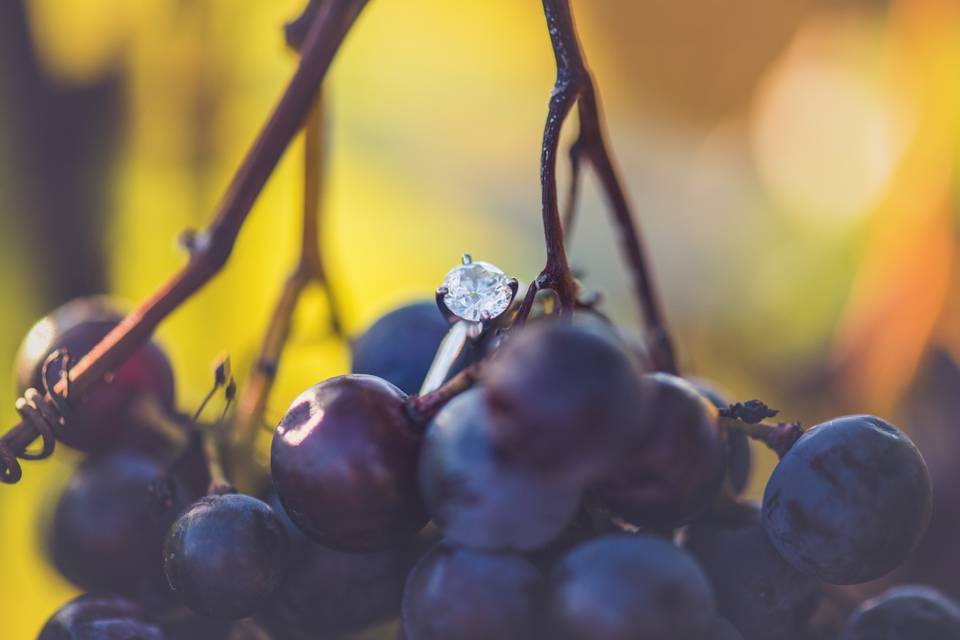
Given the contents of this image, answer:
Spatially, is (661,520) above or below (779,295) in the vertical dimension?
above

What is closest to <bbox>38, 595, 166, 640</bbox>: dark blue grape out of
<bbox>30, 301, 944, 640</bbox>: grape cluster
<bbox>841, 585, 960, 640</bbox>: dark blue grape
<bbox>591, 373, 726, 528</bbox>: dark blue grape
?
<bbox>30, 301, 944, 640</bbox>: grape cluster

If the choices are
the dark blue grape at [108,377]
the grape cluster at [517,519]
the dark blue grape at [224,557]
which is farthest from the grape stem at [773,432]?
the dark blue grape at [108,377]

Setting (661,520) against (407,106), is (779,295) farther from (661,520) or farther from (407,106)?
(661,520)

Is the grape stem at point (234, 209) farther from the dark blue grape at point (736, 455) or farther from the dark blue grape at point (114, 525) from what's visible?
the dark blue grape at point (736, 455)

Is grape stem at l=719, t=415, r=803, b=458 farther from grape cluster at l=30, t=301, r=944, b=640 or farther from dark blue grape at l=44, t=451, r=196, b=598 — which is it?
dark blue grape at l=44, t=451, r=196, b=598

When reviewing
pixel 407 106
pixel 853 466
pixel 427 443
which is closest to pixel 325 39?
pixel 427 443
